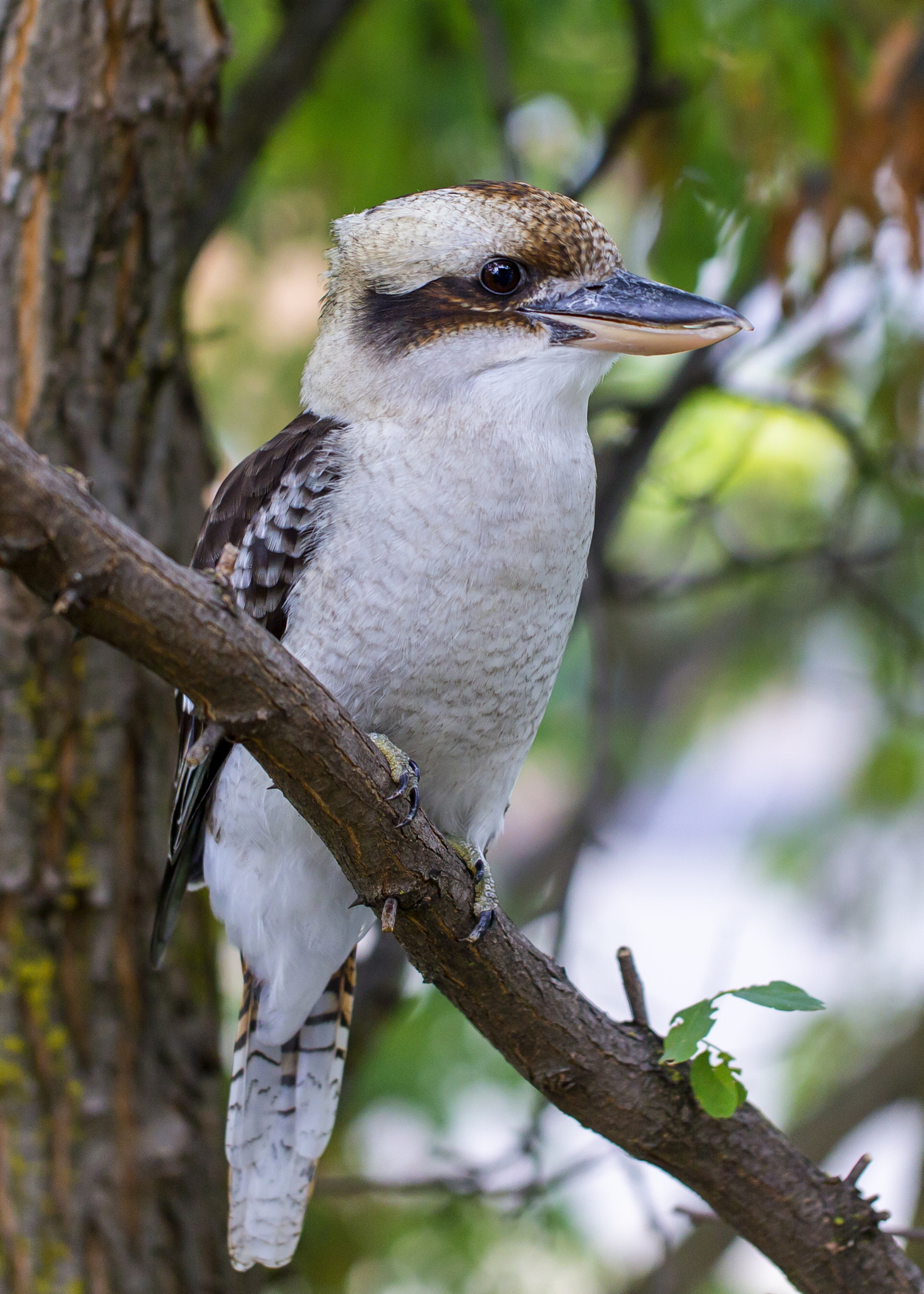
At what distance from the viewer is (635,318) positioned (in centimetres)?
207

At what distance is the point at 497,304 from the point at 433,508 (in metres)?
0.38

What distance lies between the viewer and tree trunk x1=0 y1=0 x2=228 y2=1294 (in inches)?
97.9

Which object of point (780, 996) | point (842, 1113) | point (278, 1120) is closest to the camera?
point (780, 996)

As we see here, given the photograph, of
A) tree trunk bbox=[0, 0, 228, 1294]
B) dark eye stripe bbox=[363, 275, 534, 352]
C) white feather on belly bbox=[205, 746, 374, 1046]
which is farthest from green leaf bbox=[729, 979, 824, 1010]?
tree trunk bbox=[0, 0, 228, 1294]

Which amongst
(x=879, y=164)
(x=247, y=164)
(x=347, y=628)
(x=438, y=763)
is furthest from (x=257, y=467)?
(x=879, y=164)

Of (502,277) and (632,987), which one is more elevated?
(502,277)

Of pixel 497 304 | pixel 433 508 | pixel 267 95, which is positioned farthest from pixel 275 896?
pixel 267 95

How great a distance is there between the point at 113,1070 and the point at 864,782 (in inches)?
93.7

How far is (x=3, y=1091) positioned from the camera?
8.10ft

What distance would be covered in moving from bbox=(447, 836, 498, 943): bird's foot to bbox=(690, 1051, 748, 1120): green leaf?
344 millimetres

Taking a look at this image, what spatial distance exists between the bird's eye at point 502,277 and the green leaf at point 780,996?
1118 millimetres

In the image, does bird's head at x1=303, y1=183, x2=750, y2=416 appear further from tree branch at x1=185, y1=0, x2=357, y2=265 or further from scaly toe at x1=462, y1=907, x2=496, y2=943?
tree branch at x1=185, y1=0, x2=357, y2=265

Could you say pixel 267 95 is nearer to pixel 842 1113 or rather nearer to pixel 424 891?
pixel 424 891

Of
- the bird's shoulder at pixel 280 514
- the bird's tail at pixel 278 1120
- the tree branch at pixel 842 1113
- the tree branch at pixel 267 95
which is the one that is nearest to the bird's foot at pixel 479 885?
the bird's shoulder at pixel 280 514
